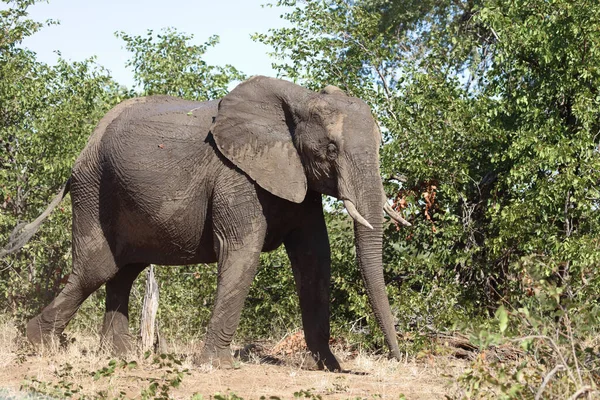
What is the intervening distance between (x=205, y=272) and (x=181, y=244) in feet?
12.3

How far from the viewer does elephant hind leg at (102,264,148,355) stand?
10.6 m

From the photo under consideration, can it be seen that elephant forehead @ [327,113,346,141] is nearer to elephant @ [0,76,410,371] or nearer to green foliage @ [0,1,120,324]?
elephant @ [0,76,410,371]

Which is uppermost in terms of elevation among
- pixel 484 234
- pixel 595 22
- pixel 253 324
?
pixel 595 22

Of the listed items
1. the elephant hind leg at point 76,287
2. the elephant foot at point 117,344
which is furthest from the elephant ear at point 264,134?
the elephant foot at point 117,344

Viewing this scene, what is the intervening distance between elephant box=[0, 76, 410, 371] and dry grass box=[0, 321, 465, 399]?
0.36 m

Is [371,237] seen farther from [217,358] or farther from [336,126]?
[217,358]

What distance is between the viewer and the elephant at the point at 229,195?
28.6ft

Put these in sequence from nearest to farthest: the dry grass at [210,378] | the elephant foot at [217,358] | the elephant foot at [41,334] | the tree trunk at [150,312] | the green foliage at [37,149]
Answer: the dry grass at [210,378], the elephant foot at [217,358], the elephant foot at [41,334], the tree trunk at [150,312], the green foliage at [37,149]

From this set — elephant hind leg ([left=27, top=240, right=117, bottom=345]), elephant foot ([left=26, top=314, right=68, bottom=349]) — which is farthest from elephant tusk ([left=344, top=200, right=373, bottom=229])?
elephant foot ([left=26, top=314, right=68, bottom=349])

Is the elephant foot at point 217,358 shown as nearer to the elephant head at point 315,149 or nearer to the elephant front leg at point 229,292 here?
the elephant front leg at point 229,292

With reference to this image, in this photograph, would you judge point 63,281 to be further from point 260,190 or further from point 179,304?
point 260,190

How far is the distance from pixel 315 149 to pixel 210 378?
222 cm

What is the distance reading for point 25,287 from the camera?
14375mm

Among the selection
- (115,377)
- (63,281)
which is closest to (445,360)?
(115,377)
